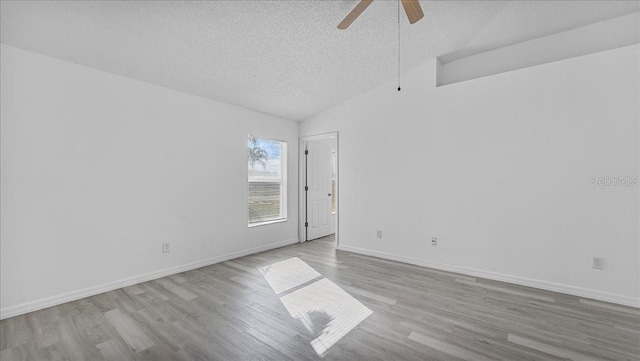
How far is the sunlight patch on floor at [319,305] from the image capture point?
231 centimetres

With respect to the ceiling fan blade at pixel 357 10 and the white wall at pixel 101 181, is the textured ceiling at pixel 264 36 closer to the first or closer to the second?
the white wall at pixel 101 181

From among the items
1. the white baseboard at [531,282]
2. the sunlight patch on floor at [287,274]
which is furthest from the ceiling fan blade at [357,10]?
the white baseboard at [531,282]

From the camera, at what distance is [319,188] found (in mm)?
5992

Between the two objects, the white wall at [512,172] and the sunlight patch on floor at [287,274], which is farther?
the sunlight patch on floor at [287,274]

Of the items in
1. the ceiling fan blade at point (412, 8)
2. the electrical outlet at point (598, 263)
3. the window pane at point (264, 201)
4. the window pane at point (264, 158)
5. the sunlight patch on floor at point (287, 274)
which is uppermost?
the ceiling fan blade at point (412, 8)

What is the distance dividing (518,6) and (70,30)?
442 cm

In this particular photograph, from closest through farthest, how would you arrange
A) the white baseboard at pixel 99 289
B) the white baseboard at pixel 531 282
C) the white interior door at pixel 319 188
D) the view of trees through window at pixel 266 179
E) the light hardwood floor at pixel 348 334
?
the light hardwood floor at pixel 348 334
the white baseboard at pixel 99 289
the white baseboard at pixel 531 282
the view of trees through window at pixel 266 179
the white interior door at pixel 319 188

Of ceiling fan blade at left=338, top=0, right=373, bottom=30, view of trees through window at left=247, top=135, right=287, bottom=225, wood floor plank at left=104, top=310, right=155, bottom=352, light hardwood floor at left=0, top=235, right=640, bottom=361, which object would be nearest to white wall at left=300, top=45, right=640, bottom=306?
light hardwood floor at left=0, top=235, right=640, bottom=361

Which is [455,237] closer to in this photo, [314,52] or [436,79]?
[436,79]

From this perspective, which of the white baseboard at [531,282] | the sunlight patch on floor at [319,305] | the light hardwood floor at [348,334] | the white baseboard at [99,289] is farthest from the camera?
the white baseboard at [531,282]

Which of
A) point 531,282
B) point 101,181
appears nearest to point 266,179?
point 101,181

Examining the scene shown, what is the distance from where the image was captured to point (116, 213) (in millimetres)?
3230

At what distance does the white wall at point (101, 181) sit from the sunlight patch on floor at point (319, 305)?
1333mm

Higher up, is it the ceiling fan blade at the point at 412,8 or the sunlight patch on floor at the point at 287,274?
the ceiling fan blade at the point at 412,8
